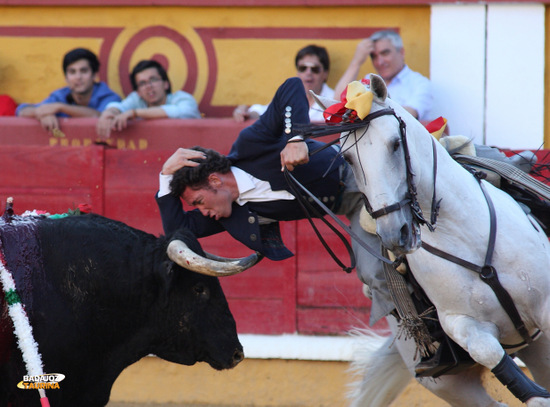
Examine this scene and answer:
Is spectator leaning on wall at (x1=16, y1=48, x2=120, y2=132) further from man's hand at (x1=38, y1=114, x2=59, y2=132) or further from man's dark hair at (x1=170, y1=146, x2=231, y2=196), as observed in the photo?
man's dark hair at (x1=170, y1=146, x2=231, y2=196)

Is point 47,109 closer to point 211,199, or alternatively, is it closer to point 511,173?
point 211,199

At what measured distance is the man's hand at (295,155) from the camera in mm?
3623

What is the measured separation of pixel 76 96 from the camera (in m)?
6.78

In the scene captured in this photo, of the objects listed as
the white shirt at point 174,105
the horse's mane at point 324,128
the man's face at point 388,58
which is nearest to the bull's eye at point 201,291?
the horse's mane at point 324,128

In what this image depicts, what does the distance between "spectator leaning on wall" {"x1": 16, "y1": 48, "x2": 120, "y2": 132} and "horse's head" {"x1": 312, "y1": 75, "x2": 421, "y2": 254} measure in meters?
3.60

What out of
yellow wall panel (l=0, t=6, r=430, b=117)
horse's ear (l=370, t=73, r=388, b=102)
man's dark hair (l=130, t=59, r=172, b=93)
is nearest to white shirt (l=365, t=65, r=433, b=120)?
yellow wall panel (l=0, t=6, r=430, b=117)

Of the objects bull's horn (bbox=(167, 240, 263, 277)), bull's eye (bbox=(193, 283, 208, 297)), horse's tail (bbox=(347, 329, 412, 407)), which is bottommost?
horse's tail (bbox=(347, 329, 412, 407))

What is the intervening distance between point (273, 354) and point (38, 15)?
132 inches

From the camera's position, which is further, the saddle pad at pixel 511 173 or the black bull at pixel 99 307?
the saddle pad at pixel 511 173

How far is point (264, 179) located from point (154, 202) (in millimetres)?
2201

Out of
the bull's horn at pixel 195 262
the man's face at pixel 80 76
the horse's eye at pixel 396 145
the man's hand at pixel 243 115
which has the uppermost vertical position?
the horse's eye at pixel 396 145

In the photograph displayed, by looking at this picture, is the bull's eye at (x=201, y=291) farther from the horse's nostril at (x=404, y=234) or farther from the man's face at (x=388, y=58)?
the man's face at (x=388, y=58)

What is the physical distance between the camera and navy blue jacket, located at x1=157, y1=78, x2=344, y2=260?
4.11 m

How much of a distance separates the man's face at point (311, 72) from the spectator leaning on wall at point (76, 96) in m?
1.39
